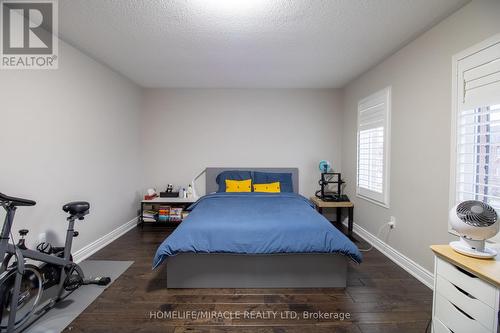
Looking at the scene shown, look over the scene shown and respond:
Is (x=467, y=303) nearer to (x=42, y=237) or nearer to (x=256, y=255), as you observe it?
(x=256, y=255)

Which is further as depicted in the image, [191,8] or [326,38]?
[326,38]

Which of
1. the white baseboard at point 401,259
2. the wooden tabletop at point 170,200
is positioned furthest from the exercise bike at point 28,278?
the white baseboard at point 401,259

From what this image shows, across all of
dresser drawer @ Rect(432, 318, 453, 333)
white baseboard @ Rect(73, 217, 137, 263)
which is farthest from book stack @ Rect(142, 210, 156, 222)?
dresser drawer @ Rect(432, 318, 453, 333)

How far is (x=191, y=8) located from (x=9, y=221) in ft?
6.57

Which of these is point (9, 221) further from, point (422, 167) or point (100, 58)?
point (422, 167)

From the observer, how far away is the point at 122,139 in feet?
11.3

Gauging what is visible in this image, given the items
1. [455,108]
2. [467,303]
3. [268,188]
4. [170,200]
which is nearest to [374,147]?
[455,108]

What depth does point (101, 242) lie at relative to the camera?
2924 millimetres

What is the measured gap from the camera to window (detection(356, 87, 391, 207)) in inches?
109

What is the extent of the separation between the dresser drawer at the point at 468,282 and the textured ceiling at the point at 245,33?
6.32 feet

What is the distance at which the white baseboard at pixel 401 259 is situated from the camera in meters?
2.10

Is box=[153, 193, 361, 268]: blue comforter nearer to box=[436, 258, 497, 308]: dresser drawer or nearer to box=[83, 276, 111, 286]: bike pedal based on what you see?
box=[83, 276, 111, 286]: bike pedal

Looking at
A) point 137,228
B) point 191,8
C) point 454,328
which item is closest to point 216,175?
point 137,228

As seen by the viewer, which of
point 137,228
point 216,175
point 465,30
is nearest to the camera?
point 465,30
